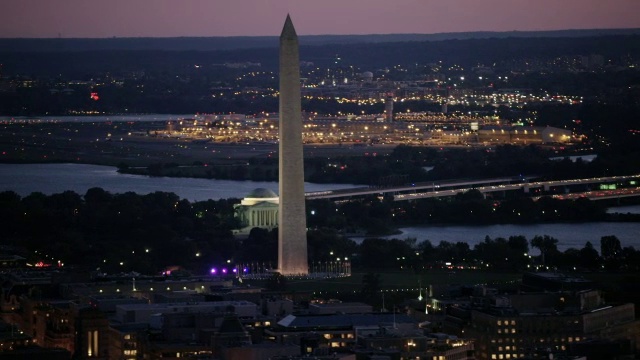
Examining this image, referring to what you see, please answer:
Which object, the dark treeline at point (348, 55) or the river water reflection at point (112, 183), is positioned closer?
the river water reflection at point (112, 183)

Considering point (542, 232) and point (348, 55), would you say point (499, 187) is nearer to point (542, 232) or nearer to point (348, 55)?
point (542, 232)

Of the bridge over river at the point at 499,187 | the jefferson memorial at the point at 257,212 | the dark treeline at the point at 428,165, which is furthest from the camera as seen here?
the dark treeline at the point at 428,165

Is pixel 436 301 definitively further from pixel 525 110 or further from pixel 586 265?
pixel 525 110

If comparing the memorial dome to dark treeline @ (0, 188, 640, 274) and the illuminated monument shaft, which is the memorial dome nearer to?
dark treeline @ (0, 188, 640, 274)

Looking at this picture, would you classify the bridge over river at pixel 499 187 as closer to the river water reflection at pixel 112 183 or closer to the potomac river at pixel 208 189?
the potomac river at pixel 208 189

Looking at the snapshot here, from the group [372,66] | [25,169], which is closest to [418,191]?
[25,169]

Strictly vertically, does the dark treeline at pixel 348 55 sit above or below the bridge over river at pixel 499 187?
above

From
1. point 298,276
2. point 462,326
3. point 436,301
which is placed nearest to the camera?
point 462,326

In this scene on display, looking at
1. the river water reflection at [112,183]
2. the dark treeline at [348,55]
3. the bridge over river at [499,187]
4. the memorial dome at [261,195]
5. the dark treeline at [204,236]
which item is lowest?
the dark treeline at [204,236]

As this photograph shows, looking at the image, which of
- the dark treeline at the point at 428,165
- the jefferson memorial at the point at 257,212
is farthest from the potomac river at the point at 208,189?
the jefferson memorial at the point at 257,212
